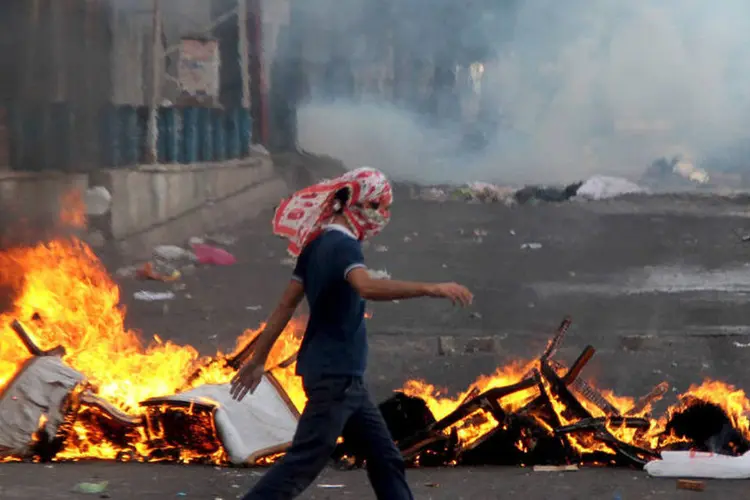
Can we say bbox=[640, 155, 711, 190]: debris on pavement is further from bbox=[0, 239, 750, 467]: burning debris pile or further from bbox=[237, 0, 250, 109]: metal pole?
bbox=[237, 0, 250, 109]: metal pole

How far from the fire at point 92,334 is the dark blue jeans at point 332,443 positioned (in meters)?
1.97

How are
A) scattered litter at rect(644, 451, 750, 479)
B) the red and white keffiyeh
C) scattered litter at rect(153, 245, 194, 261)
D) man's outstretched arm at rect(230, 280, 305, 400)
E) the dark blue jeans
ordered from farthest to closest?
1. scattered litter at rect(153, 245, 194, 261)
2. scattered litter at rect(644, 451, 750, 479)
3. man's outstretched arm at rect(230, 280, 305, 400)
4. the red and white keffiyeh
5. the dark blue jeans

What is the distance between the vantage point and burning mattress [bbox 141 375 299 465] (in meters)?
5.62

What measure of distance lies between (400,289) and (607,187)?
3.04 metres

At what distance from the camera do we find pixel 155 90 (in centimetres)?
664

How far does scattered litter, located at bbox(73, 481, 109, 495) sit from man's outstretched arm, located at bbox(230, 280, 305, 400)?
1229 millimetres

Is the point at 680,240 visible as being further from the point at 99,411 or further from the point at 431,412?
the point at 99,411

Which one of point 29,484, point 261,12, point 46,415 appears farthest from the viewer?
point 261,12

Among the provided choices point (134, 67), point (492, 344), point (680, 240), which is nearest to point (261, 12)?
point (134, 67)

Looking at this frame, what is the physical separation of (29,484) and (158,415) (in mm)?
755

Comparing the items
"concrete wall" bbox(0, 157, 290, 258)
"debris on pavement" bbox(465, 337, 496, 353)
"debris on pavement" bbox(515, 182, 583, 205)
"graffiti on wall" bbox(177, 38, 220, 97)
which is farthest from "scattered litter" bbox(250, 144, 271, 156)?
"debris on pavement" bbox(465, 337, 496, 353)

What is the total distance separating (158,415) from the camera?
572cm

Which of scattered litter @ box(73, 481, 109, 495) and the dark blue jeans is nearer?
the dark blue jeans

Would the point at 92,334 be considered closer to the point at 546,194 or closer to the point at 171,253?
the point at 171,253
